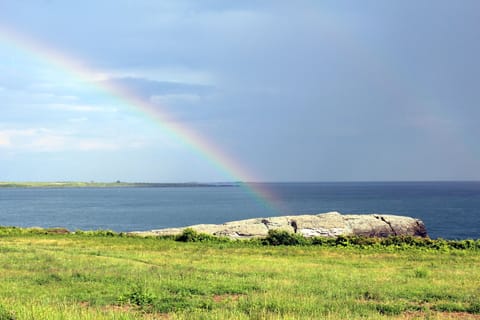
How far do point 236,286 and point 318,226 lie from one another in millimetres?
43182

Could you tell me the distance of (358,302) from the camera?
13781 millimetres

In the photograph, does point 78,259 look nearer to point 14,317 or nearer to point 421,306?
point 14,317

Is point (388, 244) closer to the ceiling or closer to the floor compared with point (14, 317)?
closer to the floor

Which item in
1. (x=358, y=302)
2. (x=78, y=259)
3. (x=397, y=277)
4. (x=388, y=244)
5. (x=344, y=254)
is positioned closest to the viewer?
(x=358, y=302)

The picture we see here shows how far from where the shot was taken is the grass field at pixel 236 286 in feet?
39.5

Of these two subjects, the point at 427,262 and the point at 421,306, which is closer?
the point at 421,306

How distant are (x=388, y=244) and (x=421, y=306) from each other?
22.5 m

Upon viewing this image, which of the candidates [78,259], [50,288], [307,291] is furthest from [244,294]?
[78,259]

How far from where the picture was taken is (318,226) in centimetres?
5812

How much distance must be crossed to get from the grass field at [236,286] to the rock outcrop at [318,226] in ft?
80.7

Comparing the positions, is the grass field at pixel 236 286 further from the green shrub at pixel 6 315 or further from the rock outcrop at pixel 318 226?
the rock outcrop at pixel 318 226

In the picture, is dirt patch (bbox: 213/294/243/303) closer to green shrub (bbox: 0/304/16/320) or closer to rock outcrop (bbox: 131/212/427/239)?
green shrub (bbox: 0/304/16/320)

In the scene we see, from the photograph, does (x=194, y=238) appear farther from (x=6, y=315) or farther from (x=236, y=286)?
(x=6, y=315)

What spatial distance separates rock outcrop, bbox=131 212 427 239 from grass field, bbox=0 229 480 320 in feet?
80.7
